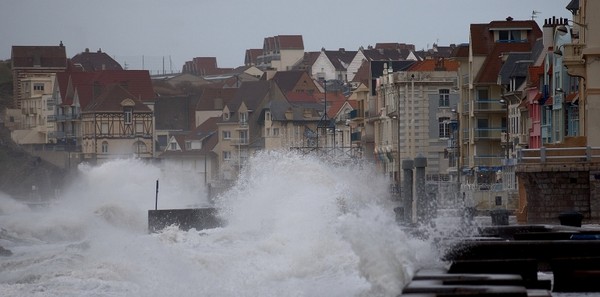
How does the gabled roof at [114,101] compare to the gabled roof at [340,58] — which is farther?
the gabled roof at [340,58]

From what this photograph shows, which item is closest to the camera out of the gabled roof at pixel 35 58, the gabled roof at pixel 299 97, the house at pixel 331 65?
the gabled roof at pixel 299 97

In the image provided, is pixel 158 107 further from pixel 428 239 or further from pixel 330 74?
pixel 428 239

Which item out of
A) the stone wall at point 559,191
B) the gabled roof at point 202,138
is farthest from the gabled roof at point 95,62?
the stone wall at point 559,191

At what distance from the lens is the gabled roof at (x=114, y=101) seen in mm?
139500

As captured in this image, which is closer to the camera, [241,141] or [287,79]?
[241,141]

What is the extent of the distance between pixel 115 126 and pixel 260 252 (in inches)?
4062

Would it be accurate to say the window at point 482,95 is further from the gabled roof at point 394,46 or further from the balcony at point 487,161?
the gabled roof at point 394,46

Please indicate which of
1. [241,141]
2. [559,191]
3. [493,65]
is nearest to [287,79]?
[241,141]

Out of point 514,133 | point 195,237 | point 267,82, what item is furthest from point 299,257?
point 267,82

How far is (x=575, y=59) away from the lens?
4334 centimetres

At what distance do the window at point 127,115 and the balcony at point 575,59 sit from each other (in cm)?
9858

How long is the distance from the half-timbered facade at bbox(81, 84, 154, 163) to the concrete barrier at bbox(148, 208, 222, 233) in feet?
265

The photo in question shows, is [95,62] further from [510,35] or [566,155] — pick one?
[566,155]

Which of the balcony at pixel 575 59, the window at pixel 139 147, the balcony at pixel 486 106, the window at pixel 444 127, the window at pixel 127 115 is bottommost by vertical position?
the window at pixel 139 147
